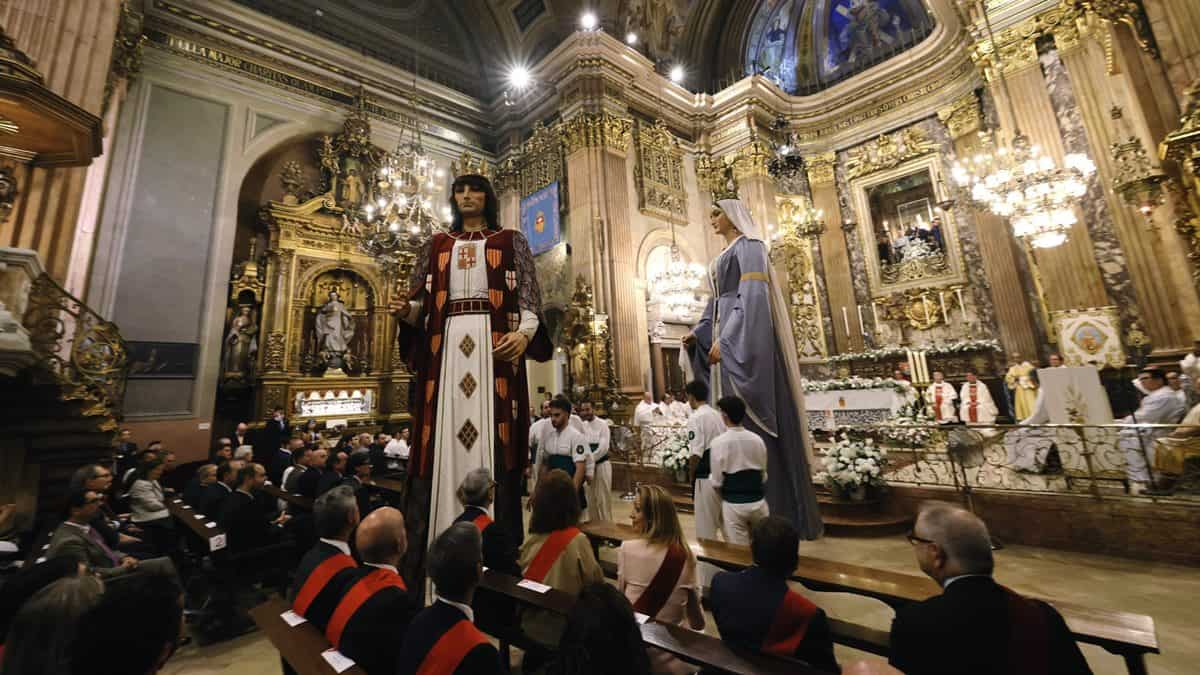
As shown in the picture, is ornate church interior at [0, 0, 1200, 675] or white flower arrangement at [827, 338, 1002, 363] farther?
white flower arrangement at [827, 338, 1002, 363]

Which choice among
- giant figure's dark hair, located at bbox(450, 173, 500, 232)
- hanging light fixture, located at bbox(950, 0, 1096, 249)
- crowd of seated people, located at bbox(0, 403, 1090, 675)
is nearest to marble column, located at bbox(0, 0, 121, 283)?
crowd of seated people, located at bbox(0, 403, 1090, 675)

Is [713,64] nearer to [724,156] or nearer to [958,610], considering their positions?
[724,156]

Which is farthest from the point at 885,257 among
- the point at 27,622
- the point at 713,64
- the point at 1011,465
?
the point at 27,622

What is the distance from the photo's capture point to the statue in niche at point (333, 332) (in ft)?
37.7

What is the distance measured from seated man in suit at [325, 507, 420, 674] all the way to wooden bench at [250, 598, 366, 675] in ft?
0.19

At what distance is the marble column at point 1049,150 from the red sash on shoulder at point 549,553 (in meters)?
10.7

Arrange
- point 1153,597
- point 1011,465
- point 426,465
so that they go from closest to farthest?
1. point 426,465
2. point 1153,597
3. point 1011,465

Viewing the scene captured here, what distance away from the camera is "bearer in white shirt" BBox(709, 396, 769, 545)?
9.43 ft

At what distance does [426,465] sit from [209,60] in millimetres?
12785

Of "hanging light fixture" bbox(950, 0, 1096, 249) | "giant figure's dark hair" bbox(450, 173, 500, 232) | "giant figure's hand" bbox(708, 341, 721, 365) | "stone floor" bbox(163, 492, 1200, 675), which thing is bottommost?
"stone floor" bbox(163, 492, 1200, 675)

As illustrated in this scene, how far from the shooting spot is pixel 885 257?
1269cm

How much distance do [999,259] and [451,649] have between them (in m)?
13.2

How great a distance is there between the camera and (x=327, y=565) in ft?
6.30

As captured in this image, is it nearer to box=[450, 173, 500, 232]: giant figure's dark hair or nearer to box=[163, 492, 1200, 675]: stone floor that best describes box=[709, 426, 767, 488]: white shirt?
Answer: box=[163, 492, 1200, 675]: stone floor
